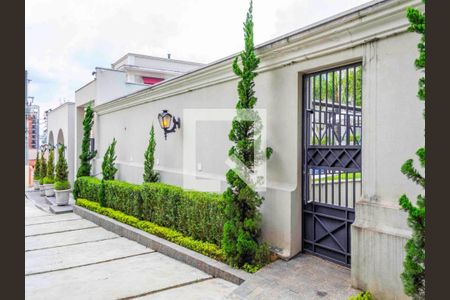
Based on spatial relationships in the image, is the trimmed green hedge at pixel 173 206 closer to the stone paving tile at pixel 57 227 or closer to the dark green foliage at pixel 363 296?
the stone paving tile at pixel 57 227

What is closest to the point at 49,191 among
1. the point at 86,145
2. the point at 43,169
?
the point at 86,145

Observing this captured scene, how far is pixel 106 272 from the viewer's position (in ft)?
18.1

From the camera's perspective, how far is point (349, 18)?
4148mm

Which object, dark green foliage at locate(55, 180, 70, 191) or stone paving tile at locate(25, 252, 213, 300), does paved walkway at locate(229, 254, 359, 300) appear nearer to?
stone paving tile at locate(25, 252, 213, 300)

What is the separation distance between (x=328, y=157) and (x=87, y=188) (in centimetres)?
903

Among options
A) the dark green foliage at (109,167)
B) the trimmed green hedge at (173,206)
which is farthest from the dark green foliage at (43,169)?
the trimmed green hedge at (173,206)

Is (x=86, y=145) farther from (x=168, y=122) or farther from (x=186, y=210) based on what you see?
(x=186, y=210)

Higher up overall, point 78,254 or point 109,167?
point 109,167

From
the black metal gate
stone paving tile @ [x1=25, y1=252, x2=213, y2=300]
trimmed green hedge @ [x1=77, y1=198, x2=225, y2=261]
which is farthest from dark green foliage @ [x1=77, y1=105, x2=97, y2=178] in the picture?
the black metal gate

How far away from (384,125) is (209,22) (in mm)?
4446

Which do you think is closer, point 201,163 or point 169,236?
point 169,236

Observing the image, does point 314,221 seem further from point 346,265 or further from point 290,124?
point 290,124

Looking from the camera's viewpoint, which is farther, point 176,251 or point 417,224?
point 176,251

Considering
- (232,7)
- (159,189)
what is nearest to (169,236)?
(159,189)
